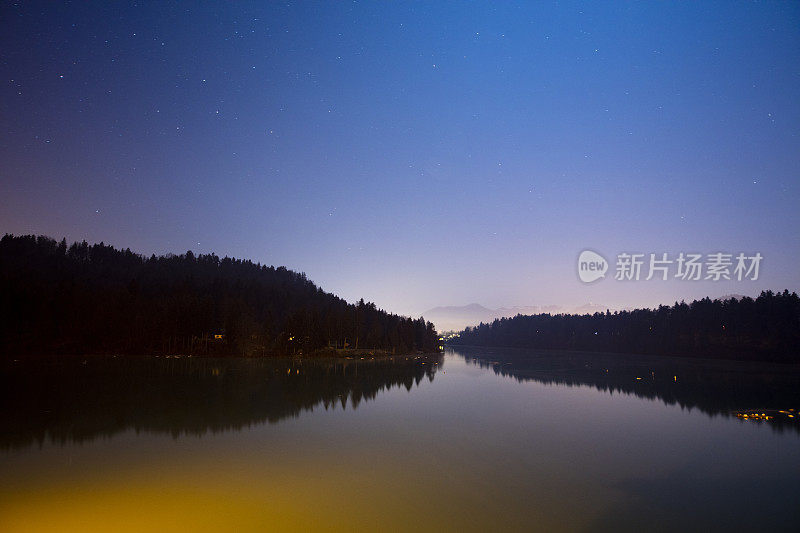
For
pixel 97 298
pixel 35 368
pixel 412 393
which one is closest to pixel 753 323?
pixel 412 393

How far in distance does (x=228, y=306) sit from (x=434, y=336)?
90961 mm

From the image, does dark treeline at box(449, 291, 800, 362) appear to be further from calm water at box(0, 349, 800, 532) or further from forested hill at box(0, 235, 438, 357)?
forested hill at box(0, 235, 438, 357)

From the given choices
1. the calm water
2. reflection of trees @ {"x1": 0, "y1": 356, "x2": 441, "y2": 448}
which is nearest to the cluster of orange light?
the calm water

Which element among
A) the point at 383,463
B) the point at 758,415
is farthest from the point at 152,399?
the point at 758,415

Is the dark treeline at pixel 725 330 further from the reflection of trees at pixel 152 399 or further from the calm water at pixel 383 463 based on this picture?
the reflection of trees at pixel 152 399

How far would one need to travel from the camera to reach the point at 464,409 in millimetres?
40625

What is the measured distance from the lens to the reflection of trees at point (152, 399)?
28.5m

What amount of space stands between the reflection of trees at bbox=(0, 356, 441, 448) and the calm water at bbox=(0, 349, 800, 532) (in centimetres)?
30

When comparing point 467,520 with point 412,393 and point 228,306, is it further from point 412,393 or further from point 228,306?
point 228,306

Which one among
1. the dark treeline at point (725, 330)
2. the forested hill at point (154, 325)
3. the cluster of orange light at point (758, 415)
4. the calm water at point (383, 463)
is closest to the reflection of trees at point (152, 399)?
the calm water at point (383, 463)

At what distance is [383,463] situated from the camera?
22.2 metres

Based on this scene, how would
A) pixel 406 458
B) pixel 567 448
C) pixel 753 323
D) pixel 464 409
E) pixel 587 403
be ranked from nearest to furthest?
pixel 406 458
pixel 567 448
pixel 464 409
pixel 587 403
pixel 753 323

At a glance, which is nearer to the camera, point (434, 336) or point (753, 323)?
point (753, 323)

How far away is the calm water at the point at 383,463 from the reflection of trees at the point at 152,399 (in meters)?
0.30
